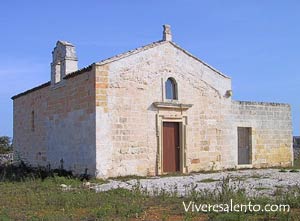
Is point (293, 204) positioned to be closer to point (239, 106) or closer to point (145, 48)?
point (145, 48)

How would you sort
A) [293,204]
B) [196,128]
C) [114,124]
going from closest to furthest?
[293,204]
[114,124]
[196,128]

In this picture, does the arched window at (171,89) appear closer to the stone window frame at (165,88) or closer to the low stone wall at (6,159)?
the stone window frame at (165,88)

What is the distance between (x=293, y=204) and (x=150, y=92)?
8.63 meters

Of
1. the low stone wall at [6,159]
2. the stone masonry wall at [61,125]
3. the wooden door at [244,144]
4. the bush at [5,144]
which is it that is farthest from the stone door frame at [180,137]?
the bush at [5,144]

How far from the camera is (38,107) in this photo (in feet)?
62.4

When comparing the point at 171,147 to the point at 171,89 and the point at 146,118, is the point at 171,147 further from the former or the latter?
the point at 171,89

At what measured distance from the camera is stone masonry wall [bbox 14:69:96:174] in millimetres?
14484

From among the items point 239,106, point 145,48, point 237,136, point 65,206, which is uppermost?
point 145,48

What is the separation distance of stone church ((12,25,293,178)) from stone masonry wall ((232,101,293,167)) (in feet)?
0.15

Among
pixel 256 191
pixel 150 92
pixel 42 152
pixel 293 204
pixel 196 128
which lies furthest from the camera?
pixel 42 152

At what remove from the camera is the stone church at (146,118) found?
14.4 m

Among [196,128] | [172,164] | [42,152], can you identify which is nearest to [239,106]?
[196,128]

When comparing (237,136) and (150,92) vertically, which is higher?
(150,92)

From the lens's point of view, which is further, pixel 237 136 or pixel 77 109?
pixel 237 136
